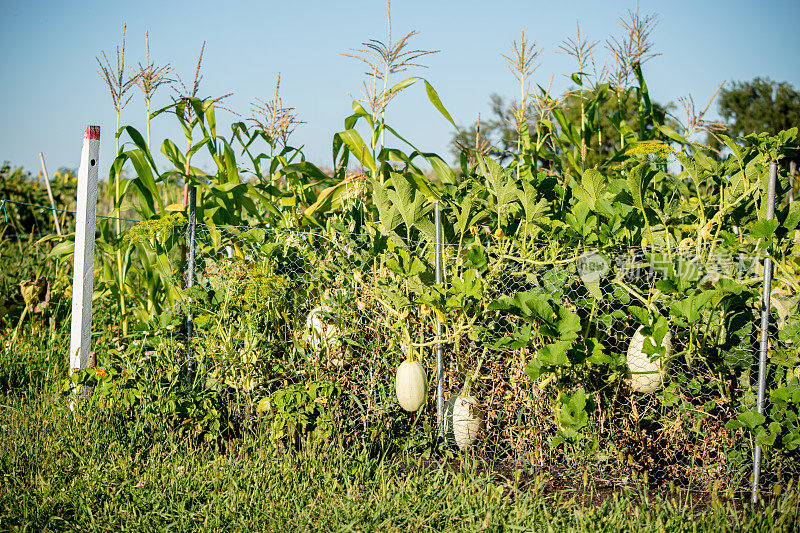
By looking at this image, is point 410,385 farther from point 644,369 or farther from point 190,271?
point 190,271

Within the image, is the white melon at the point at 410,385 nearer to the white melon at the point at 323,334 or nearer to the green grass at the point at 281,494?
the green grass at the point at 281,494

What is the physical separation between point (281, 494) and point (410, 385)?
29.5 inches

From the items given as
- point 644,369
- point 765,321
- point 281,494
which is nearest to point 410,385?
point 281,494

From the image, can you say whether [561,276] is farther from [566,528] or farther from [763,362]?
[566,528]

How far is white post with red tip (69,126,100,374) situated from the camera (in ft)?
10.6

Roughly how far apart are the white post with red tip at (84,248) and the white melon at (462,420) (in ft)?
6.47

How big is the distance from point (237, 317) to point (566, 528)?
191 centimetres

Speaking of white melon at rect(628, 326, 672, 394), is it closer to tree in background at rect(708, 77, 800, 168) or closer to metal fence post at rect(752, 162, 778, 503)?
metal fence post at rect(752, 162, 778, 503)

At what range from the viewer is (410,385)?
283cm

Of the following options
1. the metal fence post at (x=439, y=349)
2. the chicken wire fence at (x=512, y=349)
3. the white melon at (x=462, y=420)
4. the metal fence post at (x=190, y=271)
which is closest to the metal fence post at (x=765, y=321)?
the chicken wire fence at (x=512, y=349)

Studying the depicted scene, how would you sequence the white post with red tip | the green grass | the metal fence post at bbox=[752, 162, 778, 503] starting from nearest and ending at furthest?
the green grass < the metal fence post at bbox=[752, 162, 778, 503] < the white post with red tip

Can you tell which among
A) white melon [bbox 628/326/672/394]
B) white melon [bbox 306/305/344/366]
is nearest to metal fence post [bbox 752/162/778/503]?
white melon [bbox 628/326/672/394]

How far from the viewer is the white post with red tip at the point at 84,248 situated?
3.23 m

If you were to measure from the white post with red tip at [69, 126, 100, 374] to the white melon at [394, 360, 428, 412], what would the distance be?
174 centimetres
